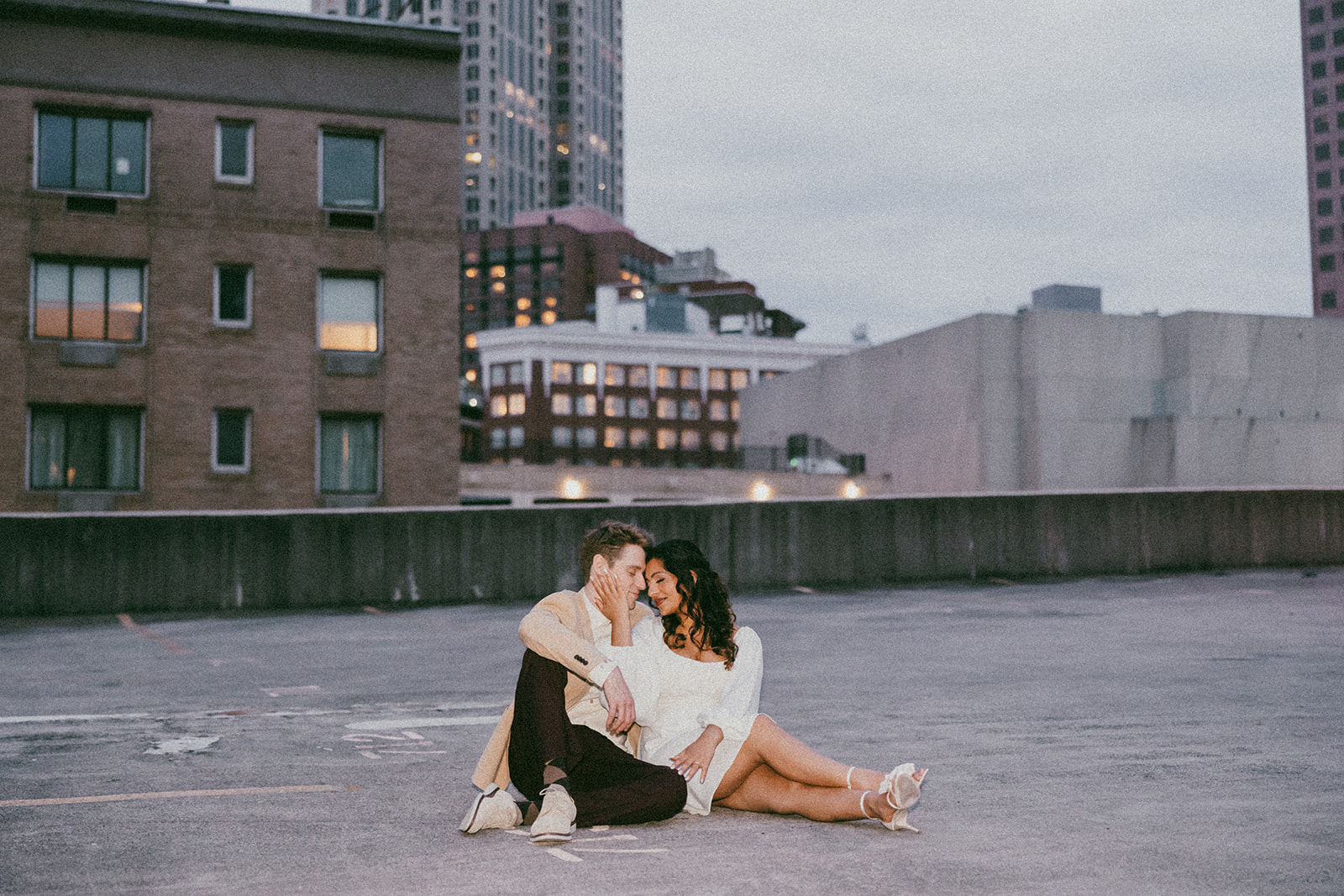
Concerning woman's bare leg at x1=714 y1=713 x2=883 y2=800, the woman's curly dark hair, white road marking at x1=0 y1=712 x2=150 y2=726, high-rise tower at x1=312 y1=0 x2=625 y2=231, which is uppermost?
high-rise tower at x1=312 y1=0 x2=625 y2=231

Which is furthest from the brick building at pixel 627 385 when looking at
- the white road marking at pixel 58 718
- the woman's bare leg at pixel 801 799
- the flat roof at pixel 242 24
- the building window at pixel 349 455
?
the woman's bare leg at pixel 801 799

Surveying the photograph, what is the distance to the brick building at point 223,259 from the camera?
29.1m

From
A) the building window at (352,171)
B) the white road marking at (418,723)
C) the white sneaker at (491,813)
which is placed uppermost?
the building window at (352,171)

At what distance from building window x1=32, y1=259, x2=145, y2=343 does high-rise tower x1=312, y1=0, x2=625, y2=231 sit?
138153mm

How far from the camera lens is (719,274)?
152 m

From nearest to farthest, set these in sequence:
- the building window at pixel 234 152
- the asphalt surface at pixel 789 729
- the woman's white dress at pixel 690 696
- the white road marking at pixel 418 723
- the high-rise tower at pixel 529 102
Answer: the asphalt surface at pixel 789 729 < the woman's white dress at pixel 690 696 < the white road marking at pixel 418 723 < the building window at pixel 234 152 < the high-rise tower at pixel 529 102

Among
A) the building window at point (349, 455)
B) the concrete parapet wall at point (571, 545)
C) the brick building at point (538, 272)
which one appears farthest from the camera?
the brick building at point (538, 272)

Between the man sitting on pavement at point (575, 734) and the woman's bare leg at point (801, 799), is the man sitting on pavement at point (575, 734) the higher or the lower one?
the higher one

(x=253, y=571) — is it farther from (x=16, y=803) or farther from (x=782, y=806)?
(x=782, y=806)

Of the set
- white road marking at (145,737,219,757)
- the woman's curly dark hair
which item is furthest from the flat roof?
the woman's curly dark hair

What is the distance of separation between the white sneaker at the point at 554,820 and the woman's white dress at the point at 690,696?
1.78 ft

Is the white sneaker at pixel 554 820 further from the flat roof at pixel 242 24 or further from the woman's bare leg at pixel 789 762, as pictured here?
the flat roof at pixel 242 24

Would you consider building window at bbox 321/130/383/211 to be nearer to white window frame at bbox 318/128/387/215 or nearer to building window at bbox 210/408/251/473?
white window frame at bbox 318/128/387/215

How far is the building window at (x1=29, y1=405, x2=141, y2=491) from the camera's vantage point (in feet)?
95.5
